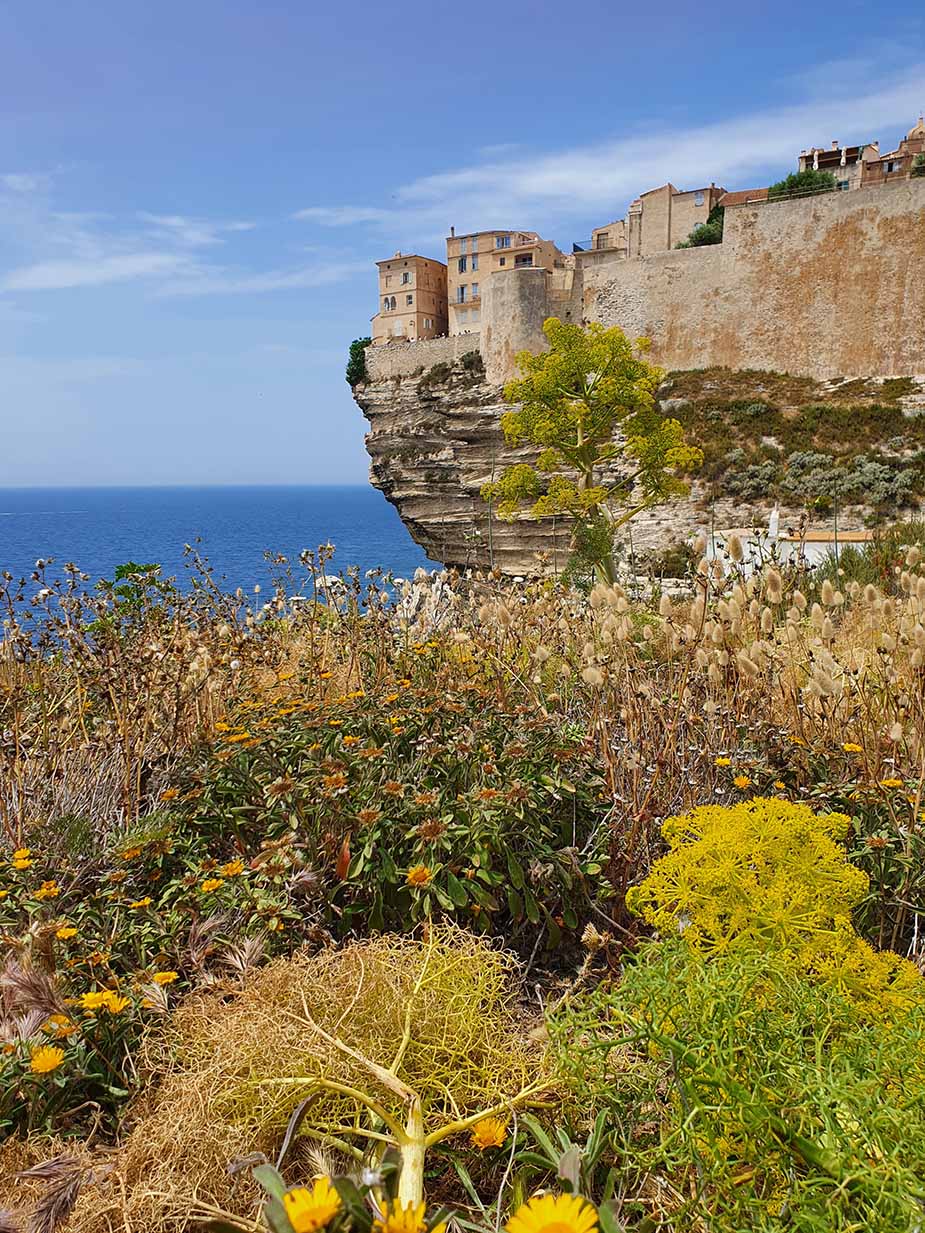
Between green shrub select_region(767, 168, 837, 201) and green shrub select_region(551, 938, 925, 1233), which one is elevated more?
green shrub select_region(767, 168, 837, 201)

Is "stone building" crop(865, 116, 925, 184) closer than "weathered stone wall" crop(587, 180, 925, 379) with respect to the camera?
No

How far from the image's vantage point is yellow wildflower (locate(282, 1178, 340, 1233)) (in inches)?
36.3

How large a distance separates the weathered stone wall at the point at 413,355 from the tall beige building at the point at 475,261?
12.6m

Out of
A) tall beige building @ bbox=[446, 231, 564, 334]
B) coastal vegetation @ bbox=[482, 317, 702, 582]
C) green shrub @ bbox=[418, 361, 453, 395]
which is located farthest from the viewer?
tall beige building @ bbox=[446, 231, 564, 334]

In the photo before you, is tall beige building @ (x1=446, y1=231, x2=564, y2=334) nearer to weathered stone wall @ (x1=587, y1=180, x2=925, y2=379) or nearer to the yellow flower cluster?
weathered stone wall @ (x1=587, y1=180, x2=925, y2=379)

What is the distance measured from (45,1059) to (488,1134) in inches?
33.4

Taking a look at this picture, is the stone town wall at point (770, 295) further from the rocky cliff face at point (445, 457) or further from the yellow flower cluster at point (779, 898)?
the yellow flower cluster at point (779, 898)

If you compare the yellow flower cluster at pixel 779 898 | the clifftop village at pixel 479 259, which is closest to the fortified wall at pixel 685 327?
the clifftop village at pixel 479 259

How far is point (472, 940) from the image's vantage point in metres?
2.04

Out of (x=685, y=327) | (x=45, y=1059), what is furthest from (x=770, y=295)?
(x=45, y=1059)

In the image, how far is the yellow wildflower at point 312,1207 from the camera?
923 millimetres

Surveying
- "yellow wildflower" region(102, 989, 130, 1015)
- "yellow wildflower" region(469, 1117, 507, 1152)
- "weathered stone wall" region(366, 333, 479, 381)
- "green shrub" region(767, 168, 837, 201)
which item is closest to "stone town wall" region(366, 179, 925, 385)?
"weathered stone wall" region(366, 333, 479, 381)

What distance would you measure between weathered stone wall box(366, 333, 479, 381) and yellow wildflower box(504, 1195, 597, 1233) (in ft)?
125

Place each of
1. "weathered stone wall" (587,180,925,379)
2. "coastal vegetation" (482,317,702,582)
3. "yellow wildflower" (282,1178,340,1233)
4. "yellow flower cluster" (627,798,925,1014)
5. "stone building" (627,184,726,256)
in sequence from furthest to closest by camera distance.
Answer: "stone building" (627,184,726,256) < "weathered stone wall" (587,180,925,379) < "coastal vegetation" (482,317,702,582) < "yellow flower cluster" (627,798,925,1014) < "yellow wildflower" (282,1178,340,1233)
